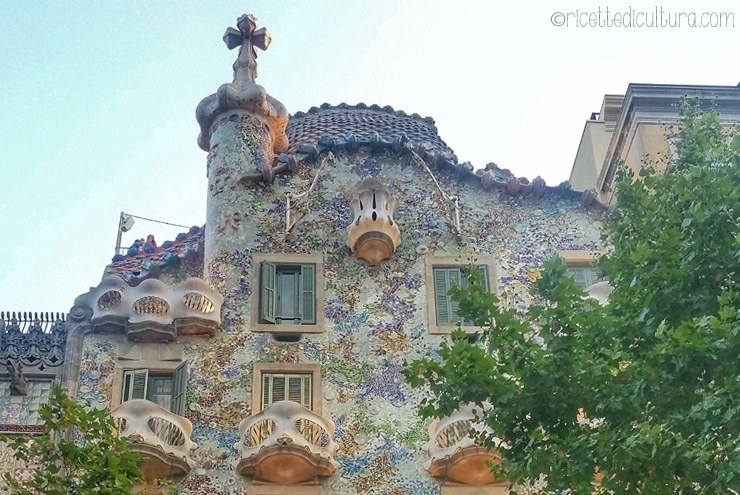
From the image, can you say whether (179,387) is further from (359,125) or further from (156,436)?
(359,125)

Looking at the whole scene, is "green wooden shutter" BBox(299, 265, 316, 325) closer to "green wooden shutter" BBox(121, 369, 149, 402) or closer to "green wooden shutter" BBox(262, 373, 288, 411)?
"green wooden shutter" BBox(262, 373, 288, 411)

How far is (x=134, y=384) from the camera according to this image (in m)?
15.6

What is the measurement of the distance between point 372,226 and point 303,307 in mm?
1467

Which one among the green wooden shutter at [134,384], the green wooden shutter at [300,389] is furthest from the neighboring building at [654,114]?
the green wooden shutter at [134,384]

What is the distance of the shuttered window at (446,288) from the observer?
16.5 m

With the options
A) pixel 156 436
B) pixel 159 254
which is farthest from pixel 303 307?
pixel 159 254

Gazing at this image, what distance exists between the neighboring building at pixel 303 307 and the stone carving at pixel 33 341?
113 millimetres

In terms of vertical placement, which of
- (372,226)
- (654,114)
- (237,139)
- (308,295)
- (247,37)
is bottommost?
(308,295)

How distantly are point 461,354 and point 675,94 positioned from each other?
8954 millimetres

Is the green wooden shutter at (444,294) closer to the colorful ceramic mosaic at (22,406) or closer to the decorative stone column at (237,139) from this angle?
the decorative stone column at (237,139)

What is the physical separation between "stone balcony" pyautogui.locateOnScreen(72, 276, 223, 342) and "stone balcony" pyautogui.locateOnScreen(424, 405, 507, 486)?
11.0 ft

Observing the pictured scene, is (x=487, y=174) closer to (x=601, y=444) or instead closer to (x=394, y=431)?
(x=394, y=431)

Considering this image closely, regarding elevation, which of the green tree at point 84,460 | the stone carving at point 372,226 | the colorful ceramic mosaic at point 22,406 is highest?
the stone carving at point 372,226

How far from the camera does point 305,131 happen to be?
20.3 metres
